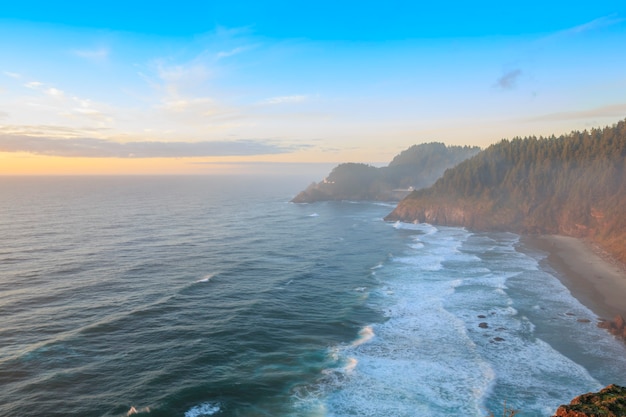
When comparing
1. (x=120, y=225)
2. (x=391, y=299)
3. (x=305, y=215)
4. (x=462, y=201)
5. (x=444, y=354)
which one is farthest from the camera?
(x=305, y=215)

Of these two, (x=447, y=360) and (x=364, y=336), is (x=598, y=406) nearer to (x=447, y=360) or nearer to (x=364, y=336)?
(x=447, y=360)

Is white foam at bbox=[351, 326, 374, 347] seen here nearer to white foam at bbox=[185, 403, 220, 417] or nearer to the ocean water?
the ocean water

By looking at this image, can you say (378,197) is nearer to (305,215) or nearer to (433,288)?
(305,215)

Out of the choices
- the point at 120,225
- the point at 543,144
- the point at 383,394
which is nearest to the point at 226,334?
the point at 383,394

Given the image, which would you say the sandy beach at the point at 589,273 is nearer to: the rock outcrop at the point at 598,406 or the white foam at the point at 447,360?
the white foam at the point at 447,360

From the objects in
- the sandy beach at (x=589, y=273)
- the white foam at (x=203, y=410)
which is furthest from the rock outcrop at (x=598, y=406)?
the sandy beach at (x=589, y=273)

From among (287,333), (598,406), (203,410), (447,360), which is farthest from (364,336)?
(598,406)
